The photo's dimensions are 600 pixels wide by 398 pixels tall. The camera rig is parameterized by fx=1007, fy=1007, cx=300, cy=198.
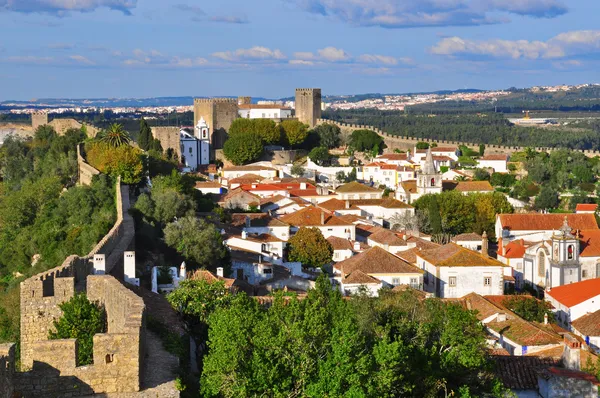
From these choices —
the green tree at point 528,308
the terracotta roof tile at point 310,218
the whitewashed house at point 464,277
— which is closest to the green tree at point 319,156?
the terracotta roof tile at point 310,218

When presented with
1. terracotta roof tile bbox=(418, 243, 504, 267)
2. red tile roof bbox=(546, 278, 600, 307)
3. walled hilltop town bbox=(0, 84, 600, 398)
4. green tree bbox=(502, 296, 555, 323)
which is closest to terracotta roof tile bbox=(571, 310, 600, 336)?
walled hilltop town bbox=(0, 84, 600, 398)

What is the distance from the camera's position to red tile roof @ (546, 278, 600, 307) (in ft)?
79.7

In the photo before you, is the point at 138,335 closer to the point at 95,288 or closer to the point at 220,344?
the point at 220,344

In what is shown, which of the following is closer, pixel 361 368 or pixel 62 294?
pixel 361 368

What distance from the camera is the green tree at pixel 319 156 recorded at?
1986 inches

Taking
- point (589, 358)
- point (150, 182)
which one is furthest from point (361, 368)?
point (150, 182)

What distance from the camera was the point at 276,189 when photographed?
41031 millimetres

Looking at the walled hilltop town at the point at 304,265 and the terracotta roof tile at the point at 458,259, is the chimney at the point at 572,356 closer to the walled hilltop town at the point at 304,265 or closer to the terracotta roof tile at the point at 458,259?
the walled hilltop town at the point at 304,265

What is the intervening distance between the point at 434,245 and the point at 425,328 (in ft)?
65.7

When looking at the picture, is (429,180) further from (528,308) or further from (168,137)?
(528,308)

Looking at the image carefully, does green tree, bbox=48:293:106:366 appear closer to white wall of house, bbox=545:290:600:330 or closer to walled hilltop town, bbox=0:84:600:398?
walled hilltop town, bbox=0:84:600:398

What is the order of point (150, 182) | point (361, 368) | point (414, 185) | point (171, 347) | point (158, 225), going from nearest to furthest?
1. point (361, 368)
2. point (171, 347)
3. point (158, 225)
4. point (150, 182)
5. point (414, 185)

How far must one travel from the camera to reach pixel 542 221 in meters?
36.1

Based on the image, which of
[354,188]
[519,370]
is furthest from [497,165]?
[519,370]
